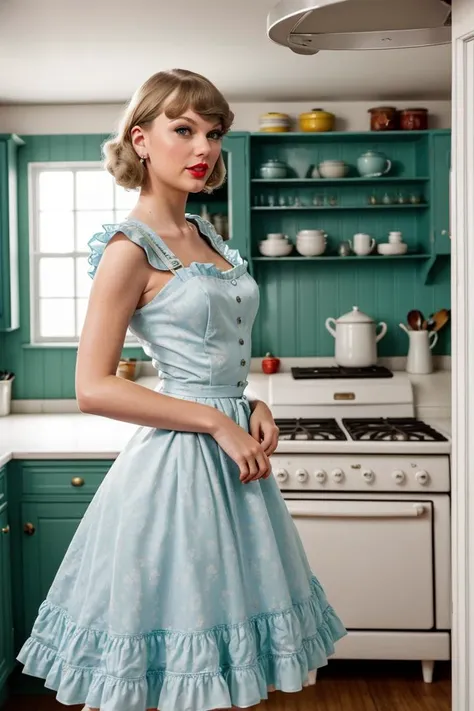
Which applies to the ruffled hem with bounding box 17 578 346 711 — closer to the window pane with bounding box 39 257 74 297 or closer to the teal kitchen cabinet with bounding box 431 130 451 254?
the teal kitchen cabinet with bounding box 431 130 451 254

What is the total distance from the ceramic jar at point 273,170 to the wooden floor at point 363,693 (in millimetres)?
2269

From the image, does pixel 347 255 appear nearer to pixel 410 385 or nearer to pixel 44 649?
pixel 410 385

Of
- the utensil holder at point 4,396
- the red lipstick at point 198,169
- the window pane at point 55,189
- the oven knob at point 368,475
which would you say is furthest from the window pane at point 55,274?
the red lipstick at point 198,169

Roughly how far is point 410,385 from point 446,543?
31.6 inches

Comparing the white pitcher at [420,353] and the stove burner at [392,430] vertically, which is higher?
the white pitcher at [420,353]

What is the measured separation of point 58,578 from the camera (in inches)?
62.1

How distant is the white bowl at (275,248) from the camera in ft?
14.2

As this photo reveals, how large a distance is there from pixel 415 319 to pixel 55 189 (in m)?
1.97

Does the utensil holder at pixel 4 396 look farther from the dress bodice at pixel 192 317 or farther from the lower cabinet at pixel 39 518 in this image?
the dress bodice at pixel 192 317

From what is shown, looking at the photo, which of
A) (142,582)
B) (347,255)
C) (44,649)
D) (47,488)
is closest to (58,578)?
(44,649)

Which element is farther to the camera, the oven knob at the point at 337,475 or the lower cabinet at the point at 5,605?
the oven knob at the point at 337,475

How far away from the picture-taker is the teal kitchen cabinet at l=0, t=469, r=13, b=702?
10.7 ft

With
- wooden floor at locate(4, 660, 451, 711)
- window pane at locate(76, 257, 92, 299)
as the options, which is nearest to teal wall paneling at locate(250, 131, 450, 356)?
window pane at locate(76, 257, 92, 299)

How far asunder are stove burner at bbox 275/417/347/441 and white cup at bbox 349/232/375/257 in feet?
3.10
